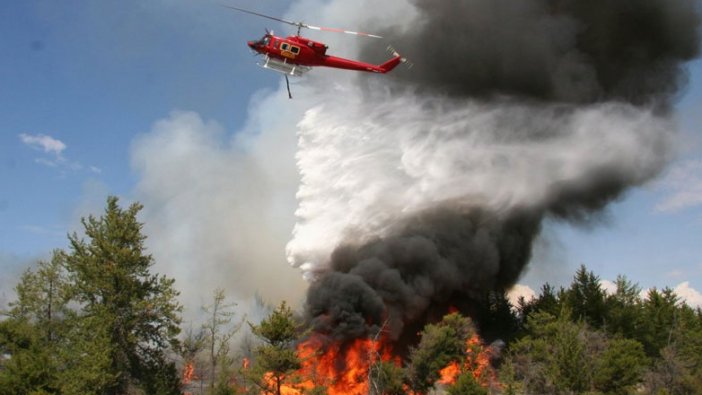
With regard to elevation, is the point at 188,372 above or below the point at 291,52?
below

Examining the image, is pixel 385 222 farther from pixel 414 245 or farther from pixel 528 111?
pixel 528 111

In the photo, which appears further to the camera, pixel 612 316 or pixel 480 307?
pixel 480 307

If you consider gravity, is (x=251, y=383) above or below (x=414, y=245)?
below

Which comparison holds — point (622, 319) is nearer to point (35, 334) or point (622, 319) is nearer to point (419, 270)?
point (419, 270)

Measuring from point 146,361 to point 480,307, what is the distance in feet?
133

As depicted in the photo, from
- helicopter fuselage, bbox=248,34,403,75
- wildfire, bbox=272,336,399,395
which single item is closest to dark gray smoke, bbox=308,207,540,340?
wildfire, bbox=272,336,399,395

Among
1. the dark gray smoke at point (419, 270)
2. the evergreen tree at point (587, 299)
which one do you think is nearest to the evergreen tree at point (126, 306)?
the dark gray smoke at point (419, 270)

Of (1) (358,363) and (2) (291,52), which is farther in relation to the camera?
(1) (358,363)

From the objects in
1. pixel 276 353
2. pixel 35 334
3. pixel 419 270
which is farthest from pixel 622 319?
pixel 35 334

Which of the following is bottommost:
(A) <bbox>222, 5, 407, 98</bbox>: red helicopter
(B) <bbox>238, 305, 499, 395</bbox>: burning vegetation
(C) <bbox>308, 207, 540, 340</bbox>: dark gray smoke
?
(B) <bbox>238, 305, 499, 395</bbox>: burning vegetation

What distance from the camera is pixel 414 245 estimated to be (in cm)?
5225

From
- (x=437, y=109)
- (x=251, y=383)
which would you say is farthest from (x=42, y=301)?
(x=437, y=109)

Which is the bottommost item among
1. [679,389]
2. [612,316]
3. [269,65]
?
[679,389]

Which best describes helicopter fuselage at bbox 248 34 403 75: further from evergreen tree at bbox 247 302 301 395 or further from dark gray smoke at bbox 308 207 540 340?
dark gray smoke at bbox 308 207 540 340
